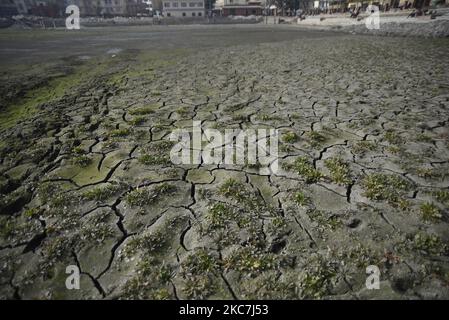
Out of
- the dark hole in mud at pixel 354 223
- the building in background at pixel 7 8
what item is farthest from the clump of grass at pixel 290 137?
the building in background at pixel 7 8

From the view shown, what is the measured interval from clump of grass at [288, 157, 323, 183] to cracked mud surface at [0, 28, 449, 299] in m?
0.03

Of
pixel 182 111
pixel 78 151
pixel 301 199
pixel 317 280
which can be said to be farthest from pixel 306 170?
pixel 78 151

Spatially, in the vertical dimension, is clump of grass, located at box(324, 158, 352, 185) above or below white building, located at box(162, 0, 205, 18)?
Result: below

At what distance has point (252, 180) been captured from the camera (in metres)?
3.46

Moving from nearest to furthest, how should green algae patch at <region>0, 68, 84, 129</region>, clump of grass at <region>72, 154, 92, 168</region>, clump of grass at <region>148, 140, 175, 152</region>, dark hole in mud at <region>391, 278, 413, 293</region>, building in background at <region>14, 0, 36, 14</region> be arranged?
dark hole in mud at <region>391, 278, 413, 293</region>
clump of grass at <region>72, 154, 92, 168</region>
clump of grass at <region>148, 140, 175, 152</region>
green algae patch at <region>0, 68, 84, 129</region>
building in background at <region>14, 0, 36, 14</region>

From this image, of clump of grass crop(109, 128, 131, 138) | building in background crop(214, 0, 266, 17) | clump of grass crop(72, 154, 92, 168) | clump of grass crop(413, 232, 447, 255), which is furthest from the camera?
building in background crop(214, 0, 266, 17)

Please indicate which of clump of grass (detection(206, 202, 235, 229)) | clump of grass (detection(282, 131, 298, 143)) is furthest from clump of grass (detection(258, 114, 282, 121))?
clump of grass (detection(206, 202, 235, 229))

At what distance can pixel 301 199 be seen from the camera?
10.0 ft

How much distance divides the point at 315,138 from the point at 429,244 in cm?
236

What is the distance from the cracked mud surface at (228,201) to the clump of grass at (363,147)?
16 millimetres

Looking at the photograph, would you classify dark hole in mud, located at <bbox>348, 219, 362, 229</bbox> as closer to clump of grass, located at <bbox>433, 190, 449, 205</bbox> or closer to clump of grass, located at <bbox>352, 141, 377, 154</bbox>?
clump of grass, located at <bbox>433, 190, 449, 205</bbox>

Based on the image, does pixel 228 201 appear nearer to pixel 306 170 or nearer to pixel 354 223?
pixel 306 170

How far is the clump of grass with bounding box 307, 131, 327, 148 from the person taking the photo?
4241mm

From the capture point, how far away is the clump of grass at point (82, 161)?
3.80 m
